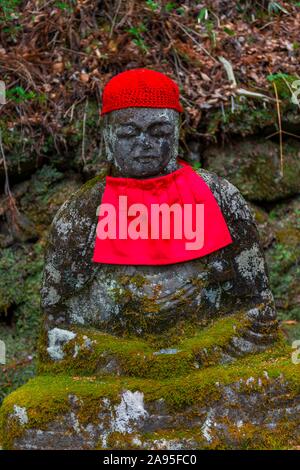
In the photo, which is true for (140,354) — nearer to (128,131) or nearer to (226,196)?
(226,196)

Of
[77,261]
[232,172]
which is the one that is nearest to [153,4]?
[232,172]

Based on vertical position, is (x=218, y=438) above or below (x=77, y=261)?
below

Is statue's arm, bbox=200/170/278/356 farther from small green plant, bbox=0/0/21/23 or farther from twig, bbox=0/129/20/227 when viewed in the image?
small green plant, bbox=0/0/21/23

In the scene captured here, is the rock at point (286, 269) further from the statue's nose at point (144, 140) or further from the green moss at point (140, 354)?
the statue's nose at point (144, 140)

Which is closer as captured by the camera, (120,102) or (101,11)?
(120,102)

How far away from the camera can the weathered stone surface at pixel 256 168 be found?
5922 millimetres

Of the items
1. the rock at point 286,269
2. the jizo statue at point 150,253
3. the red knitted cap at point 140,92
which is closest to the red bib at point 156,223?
the jizo statue at point 150,253

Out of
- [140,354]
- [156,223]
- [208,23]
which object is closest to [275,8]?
[208,23]

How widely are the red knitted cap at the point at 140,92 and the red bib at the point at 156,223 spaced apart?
14.1 inches

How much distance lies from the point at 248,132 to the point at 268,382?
9.97 feet

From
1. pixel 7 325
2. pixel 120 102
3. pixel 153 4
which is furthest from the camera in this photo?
pixel 153 4

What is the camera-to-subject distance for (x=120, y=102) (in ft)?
11.8

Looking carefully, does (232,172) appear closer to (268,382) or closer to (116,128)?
(116,128)

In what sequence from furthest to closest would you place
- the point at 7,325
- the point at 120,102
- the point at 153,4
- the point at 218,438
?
the point at 153,4, the point at 7,325, the point at 120,102, the point at 218,438
